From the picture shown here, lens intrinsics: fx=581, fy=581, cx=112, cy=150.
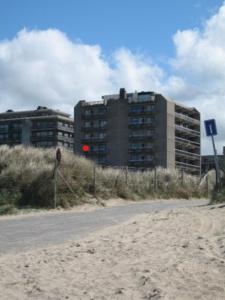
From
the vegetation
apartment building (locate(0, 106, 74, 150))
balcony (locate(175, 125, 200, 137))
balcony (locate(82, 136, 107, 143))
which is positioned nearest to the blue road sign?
the vegetation

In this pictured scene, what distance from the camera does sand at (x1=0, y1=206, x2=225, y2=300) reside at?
25.5 ft

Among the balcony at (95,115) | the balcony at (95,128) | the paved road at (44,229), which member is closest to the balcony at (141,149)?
the balcony at (95,128)

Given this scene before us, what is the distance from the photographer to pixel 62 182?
25688mm

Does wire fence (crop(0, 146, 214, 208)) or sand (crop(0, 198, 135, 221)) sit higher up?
wire fence (crop(0, 146, 214, 208))

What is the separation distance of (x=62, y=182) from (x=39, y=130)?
393 feet

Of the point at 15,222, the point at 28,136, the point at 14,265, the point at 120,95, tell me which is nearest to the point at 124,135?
the point at 120,95

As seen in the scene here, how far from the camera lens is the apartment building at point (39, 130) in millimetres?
142375

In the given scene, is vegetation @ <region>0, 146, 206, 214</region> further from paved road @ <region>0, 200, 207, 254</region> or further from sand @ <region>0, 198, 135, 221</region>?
paved road @ <region>0, 200, 207, 254</region>

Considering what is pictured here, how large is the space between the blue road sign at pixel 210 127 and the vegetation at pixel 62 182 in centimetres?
761

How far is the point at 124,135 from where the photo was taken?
414ft

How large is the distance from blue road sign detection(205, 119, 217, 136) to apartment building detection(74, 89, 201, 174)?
10034 cm

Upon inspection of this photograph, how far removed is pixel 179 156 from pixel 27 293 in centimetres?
12014

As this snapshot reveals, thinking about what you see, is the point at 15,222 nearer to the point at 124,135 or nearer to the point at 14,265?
the point at 14,265

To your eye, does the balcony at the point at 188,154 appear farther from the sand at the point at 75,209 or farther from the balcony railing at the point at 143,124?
the sand at the point at 75,209
